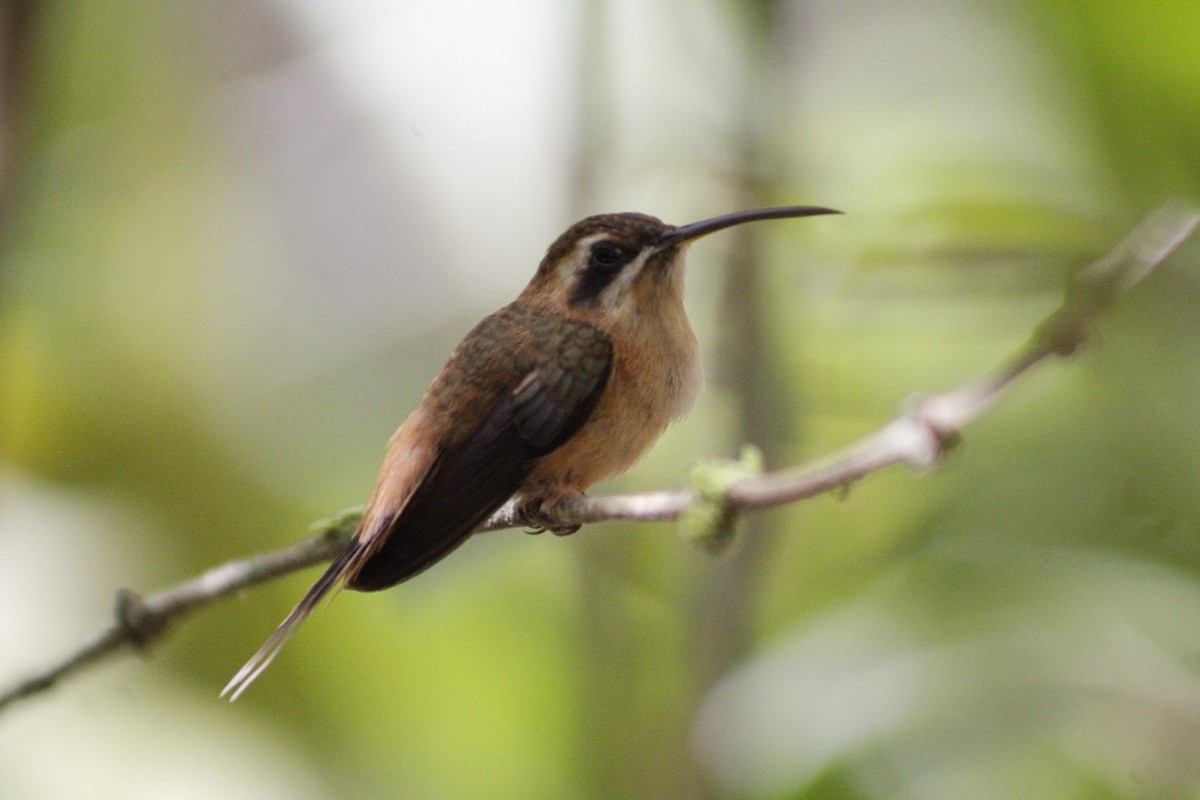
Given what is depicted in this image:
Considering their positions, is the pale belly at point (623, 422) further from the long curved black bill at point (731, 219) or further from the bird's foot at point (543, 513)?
the long curved black bill at point (731, 219)

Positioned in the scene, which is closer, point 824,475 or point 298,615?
point 824,475

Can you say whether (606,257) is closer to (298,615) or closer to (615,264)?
(615,264)

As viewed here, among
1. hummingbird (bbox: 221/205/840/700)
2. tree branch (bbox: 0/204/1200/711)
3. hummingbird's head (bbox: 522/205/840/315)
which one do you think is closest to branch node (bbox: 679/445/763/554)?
tree branch (bbox: 0/204/1200/711)

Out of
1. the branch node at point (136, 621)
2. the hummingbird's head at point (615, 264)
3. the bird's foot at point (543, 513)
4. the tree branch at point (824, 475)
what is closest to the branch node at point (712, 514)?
the tree branch at point (824, 475)

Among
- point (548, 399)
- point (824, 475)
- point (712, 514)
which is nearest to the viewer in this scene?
point (824, 475)

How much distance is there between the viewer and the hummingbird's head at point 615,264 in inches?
52.7

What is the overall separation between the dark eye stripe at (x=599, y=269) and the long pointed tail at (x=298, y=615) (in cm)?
51

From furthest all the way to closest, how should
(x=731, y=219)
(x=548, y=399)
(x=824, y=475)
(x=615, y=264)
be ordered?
(x=615, y=264) < (x=548, y=399) < (x=731, y=219) < (x=824, y=475)

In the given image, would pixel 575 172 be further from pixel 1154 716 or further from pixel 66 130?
pixel 66 130

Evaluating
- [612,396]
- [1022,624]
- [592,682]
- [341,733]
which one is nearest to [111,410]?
[341,733]

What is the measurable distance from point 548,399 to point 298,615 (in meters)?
0.41

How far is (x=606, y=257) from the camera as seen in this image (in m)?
1.38

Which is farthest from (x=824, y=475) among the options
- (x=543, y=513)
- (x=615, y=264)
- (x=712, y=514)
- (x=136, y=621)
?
(x=136, y=621)

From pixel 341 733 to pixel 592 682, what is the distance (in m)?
0.52
